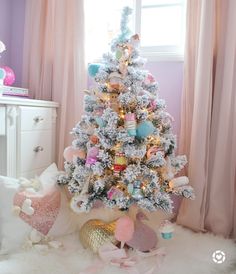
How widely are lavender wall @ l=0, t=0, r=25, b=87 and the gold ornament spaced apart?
132cm

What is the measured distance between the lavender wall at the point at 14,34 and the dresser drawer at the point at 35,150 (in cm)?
60

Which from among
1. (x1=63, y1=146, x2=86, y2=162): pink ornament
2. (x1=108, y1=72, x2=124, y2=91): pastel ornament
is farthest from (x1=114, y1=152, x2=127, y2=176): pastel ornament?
(x1=108, y1=72, x2=124, y2=91): pastel ornament

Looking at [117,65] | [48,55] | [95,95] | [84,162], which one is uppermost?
[48,55]

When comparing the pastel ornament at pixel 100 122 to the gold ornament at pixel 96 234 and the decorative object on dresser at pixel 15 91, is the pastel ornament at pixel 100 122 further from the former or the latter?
the decorative object on dresser at pixel 15 91

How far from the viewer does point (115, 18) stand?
218 cm

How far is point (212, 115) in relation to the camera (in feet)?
5.86

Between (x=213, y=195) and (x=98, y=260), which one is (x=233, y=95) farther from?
(x=98, y=260)

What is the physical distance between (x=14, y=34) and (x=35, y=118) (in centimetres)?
90

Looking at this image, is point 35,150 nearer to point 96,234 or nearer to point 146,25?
point 96,234

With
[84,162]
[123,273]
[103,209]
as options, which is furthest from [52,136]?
[123,273]

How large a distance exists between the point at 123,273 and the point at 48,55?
63.0 inches

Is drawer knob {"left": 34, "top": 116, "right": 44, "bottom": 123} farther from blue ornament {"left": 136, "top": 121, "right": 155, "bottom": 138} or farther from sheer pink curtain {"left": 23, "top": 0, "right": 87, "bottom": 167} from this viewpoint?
blue ornament {"left": 136, "top": 121, "right": 155, "bottom": 138}

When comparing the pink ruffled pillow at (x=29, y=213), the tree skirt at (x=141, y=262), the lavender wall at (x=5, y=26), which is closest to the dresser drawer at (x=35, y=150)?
the pink ruffled pillow at (x=29, y=213)

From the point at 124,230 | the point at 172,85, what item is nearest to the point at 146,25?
the point at 172,85
